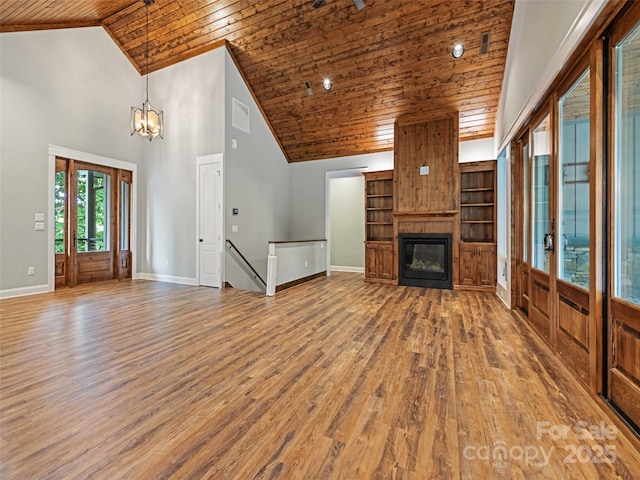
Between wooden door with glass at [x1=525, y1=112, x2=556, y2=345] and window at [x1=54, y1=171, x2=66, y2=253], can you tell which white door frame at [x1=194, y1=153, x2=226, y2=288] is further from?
wooden door with glass at [x1=525, y1=112, x2=556, y2=345]

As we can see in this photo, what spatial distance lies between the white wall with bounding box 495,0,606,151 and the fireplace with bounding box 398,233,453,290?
2.11 meters

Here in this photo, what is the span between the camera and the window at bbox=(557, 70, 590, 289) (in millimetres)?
2271

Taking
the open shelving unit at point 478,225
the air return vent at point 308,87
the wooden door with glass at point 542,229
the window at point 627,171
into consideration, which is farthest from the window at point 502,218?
the air return vent at point 308,87

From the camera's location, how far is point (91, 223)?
616cm

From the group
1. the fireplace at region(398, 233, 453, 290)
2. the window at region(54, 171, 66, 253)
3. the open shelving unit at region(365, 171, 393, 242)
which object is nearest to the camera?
the window at region(54, 171, 66, 253)

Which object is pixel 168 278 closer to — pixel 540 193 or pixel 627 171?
pixel 540 193

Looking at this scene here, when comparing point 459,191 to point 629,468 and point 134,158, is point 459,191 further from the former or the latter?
point 134,158

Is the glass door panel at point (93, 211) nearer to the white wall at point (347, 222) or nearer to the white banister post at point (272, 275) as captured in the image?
the white banister post at point (272, 275)

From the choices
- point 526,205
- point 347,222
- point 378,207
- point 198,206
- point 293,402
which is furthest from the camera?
point 347,222

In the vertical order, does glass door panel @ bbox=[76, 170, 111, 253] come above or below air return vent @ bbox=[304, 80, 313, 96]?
below

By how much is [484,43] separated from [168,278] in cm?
739

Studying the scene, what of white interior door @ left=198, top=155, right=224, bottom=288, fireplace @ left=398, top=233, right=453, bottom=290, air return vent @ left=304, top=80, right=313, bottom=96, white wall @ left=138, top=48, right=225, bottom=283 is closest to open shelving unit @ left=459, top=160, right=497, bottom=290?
fireplace @ left=398, top=233, right=453, bottom=290

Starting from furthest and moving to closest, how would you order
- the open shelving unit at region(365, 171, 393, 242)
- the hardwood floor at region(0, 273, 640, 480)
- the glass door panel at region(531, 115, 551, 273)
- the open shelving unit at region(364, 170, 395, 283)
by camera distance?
the open shelving unit at region(365, 171, 393, 242), the open shelving unit at region(364, 170, 395, 283), the glass door panel at region(531, 115, 551, 273), the hardwood floor at region(0, 273, 640, 480)

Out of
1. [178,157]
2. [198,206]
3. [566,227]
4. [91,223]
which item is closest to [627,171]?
[566,227]
